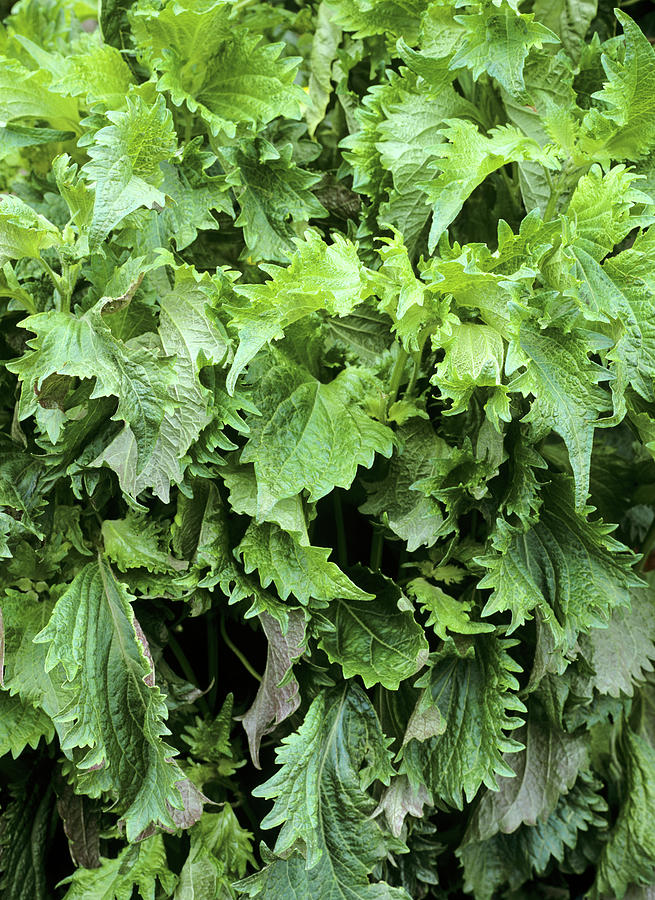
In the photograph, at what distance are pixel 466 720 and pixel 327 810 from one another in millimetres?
164

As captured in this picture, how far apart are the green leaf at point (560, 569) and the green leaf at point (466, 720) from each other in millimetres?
65

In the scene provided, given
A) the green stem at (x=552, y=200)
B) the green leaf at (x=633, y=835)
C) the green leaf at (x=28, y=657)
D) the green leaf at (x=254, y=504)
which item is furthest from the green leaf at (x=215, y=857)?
the green stem at (x=552, y=200)

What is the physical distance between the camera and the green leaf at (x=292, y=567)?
763mm

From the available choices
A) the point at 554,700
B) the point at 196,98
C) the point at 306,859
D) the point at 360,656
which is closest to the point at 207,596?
the point at 360,656

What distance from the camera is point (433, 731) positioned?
81 centimetres

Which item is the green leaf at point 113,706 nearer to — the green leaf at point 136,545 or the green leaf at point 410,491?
the green leaf at point 136,545

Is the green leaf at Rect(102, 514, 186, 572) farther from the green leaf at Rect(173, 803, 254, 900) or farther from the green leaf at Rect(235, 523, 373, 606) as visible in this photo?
the green leaf at Rect(173, 803, 254, 900)

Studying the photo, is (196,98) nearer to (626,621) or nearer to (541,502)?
(541,502)

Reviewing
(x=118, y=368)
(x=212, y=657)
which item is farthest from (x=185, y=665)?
(x=118, y=368)

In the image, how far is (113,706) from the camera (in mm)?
796

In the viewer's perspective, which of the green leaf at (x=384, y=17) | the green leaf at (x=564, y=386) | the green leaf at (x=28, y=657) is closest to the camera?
the green leaf at (x=564, y=386)

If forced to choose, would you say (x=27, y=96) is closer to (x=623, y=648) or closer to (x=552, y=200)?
(x=552, y=200)

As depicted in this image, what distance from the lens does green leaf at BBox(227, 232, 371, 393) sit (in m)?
0.72

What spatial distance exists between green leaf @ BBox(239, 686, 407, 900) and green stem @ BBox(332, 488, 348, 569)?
154mm
